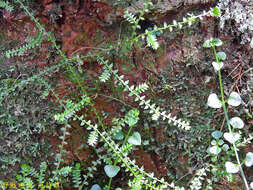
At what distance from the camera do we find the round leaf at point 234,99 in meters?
1.59

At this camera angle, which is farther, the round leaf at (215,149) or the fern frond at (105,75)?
the round leaf at (215,149)

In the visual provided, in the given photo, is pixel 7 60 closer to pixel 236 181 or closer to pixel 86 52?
pixel 86 52

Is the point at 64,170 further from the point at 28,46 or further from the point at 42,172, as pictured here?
the point at 28,46

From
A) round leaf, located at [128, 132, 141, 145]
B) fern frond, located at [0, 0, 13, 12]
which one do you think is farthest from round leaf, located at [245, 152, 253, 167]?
fern frond, located at [0, 0, 13, 12]

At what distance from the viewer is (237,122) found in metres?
1.60

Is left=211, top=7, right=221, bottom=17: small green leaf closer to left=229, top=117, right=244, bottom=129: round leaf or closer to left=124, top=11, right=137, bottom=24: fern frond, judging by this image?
left=124, top=11, right=137, bottom=24: fern frond

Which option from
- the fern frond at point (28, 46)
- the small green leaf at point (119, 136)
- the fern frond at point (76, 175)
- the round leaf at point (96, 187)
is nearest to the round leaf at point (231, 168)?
the small green leaf at point (119, 136)

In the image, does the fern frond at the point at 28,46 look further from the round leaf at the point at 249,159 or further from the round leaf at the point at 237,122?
the round leaf at the point at 249,159

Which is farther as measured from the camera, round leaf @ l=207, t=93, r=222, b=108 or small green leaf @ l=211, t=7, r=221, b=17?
round leaf @ l=207, t=93, r=222, b=108

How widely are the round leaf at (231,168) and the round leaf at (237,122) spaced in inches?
9.2

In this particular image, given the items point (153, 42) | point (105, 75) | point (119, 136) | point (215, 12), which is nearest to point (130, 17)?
point (153, 42)

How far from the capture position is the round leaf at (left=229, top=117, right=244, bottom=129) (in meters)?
1.59

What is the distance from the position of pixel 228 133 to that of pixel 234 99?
214 mm

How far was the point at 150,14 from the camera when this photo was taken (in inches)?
63.3
